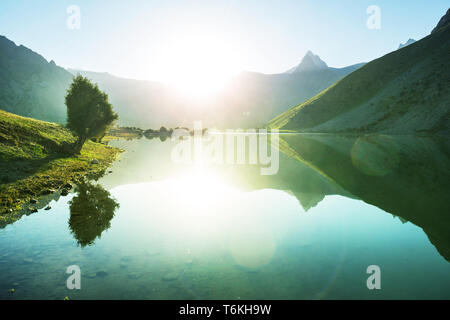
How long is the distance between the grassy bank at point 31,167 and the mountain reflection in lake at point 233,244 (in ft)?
7.38

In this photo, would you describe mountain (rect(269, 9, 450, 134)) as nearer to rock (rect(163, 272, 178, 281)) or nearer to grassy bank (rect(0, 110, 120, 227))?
rock (rect(163, 272, 178, 281))

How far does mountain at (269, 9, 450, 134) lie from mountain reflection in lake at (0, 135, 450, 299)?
110 meters

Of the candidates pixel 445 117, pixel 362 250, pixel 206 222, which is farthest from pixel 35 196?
pixel 445 117

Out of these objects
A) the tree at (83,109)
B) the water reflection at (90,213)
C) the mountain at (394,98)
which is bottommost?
the water reflection at (90,213)

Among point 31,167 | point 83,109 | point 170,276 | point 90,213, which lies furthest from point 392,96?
point 31,167

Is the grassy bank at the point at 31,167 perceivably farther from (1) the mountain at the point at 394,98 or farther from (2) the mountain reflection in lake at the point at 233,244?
(1) the mountain at the point at 394,98

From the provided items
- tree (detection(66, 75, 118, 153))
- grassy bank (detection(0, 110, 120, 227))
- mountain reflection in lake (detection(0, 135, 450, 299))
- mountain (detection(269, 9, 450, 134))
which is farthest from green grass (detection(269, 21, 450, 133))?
grassy bank (detection(0, 110, 120, 227))

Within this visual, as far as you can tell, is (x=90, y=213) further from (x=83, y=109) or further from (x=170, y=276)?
(x=83, y=109)

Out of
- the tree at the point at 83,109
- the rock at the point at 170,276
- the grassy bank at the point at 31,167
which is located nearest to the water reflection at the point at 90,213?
the grassy bank at the point at 31,167

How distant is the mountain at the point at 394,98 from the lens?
348ft

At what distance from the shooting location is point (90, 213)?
616 inches

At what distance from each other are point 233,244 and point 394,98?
15355 centimetres

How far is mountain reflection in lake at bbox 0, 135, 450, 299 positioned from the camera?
27.2 ft
